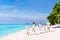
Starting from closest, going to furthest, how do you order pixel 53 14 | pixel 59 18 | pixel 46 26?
1. pixel 46 26
2. pixel 59 18
3. pixel 53 14

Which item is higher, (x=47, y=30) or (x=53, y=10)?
(x=53, y=10)

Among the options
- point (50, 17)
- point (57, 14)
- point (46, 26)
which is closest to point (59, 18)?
point (57, 14)

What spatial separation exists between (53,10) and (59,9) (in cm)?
174

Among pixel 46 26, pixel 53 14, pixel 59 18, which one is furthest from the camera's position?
Answer: pixel 53 14

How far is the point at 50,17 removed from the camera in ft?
141

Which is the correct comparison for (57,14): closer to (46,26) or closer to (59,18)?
(59,18)

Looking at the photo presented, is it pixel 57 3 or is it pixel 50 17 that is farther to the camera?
pixel 50 17

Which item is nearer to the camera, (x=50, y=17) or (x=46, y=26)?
(x=46, y=26)

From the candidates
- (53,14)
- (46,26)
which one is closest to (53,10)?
(53,14)

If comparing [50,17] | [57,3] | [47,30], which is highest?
[57,3]

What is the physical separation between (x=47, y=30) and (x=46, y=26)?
2.04ft

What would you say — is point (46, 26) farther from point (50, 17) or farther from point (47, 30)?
point (50, 17)

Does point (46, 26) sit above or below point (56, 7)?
below

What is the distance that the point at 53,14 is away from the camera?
133ft
